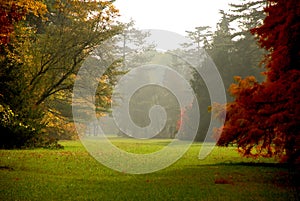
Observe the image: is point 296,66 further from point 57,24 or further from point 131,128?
point 131,128

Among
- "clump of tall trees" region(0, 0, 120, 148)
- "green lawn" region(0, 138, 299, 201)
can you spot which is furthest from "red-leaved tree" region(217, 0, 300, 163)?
"clump of tall trees" region(0, 0, 120, 148)

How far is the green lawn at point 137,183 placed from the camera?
36.0 feet

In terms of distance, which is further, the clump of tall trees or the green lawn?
the clump of tall trees

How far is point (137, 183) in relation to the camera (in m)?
13.5

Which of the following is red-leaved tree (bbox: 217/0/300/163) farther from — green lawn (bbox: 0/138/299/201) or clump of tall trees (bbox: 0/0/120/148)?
clump of tall trees (bbox: 0/0/120/148)

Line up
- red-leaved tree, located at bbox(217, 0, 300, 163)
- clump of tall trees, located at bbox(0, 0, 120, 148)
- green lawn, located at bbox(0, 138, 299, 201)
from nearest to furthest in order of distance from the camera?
green lawn, located at bbox(0, 138, 299, 201), red-leaved tree, located at bbox(217, 0, 300, 163), clump of tall trees, located at bbox(0, 0, 120, 148)

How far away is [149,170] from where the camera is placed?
58.1 feet

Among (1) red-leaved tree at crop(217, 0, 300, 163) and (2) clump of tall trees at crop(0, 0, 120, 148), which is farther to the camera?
(2) clump of tall trees at crop(0, 0, 120, 148)

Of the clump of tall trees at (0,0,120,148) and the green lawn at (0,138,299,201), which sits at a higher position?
the clump of tall trees at (0,0,120,148)

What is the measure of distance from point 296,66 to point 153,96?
240ft

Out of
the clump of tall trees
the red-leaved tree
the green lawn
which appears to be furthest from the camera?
the clump of tall trees

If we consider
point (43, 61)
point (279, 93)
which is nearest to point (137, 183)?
point (279, 93)

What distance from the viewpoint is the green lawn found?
1098cm

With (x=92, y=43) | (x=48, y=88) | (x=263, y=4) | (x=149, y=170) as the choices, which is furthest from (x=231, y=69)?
(x=149, y=170)
